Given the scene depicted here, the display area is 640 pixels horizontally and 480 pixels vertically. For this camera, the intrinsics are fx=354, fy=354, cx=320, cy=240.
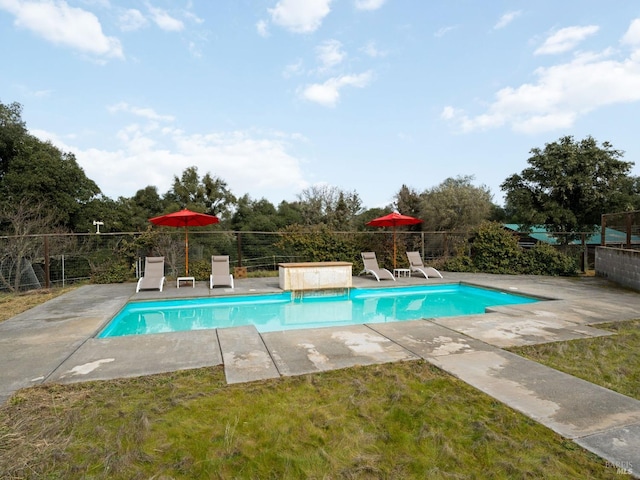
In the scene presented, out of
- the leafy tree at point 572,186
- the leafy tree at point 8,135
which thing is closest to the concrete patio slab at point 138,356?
the leafy tree at point 572,186

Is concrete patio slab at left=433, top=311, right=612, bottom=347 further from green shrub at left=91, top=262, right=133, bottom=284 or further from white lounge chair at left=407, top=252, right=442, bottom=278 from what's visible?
green shrub at left=91, top=262, right=133, bottom=284

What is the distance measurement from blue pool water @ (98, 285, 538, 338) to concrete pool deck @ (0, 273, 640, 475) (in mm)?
890

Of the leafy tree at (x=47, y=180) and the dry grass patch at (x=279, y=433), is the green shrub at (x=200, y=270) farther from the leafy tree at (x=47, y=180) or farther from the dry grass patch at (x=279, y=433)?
the leafy tree at (x=47, y=180)

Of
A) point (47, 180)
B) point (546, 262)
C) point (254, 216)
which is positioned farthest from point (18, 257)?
point (254, 216)

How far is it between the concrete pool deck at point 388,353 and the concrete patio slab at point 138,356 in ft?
0.03

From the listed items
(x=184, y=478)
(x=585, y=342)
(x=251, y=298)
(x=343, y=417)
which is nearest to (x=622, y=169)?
(x=585, y=342)

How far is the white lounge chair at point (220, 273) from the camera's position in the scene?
29.1ft

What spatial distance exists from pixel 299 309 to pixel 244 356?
4.14 meters

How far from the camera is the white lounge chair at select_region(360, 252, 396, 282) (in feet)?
33.2

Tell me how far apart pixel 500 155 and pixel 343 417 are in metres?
16.3

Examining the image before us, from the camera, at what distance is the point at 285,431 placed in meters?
2.23

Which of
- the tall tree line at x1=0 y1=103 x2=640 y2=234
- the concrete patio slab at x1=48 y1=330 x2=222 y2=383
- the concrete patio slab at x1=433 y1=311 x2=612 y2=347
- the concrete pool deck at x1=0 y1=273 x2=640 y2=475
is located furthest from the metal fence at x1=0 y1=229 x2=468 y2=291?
the concrete patio slab at x1=433 y1=311 x2=612 y2=347

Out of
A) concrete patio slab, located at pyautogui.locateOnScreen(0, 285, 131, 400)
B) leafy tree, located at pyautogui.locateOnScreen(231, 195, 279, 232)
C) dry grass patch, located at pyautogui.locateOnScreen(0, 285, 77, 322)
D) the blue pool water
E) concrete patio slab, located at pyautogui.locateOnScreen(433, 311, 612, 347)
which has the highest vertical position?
leafy tree, located at pyautogui.locateOnScreen(231, 195, 279, 232)

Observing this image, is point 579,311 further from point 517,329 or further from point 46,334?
point 46,334
